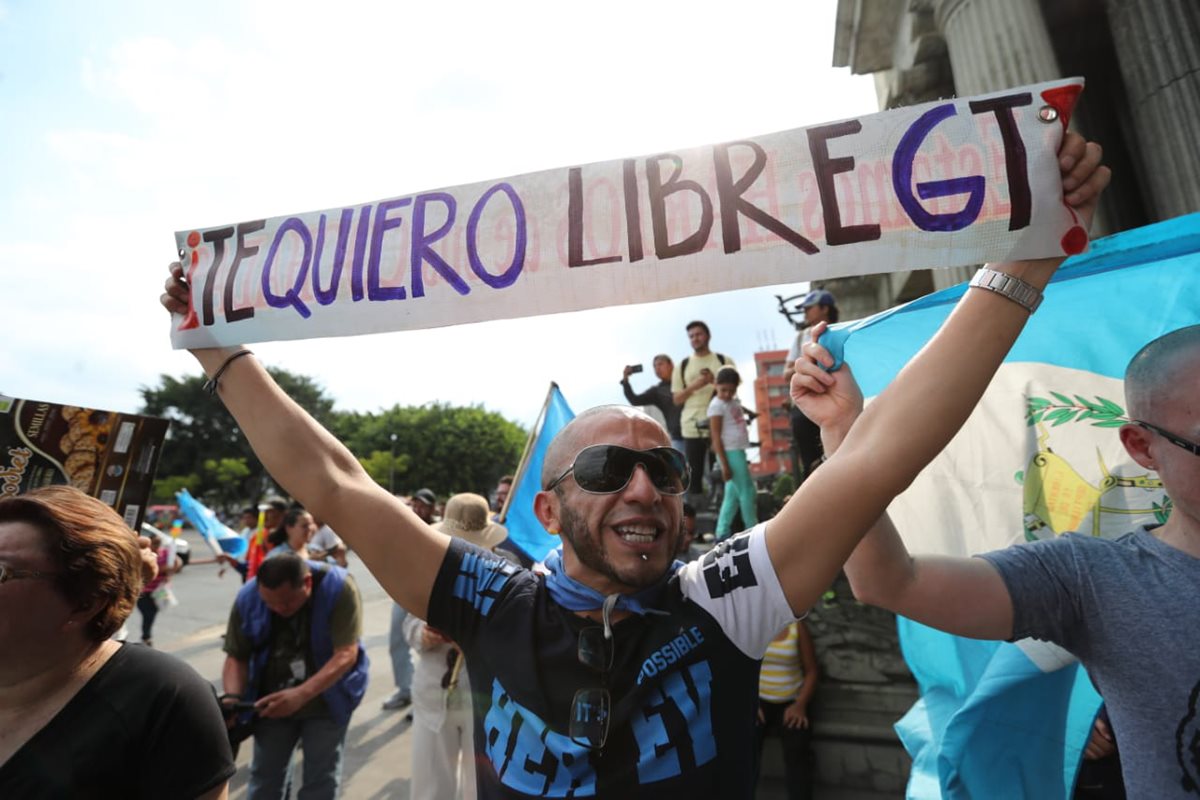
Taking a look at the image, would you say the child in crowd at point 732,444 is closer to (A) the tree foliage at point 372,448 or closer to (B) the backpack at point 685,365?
(B) the backpack at point 685,365

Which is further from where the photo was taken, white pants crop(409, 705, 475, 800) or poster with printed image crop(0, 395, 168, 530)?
white pants crop(409, 705, 475, 800)

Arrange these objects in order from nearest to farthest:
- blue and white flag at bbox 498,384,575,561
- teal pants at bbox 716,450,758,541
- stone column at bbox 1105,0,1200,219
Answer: blue and white flag at bbox 498,384,575,561 < stone column at bbox 1105,0,1200,219 < teal pants at bbox 716,450,758,541

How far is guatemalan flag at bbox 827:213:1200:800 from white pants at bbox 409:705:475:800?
2.56 metres

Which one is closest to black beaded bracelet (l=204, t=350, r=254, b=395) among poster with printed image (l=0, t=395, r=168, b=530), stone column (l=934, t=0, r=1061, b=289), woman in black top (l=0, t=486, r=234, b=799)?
woman in black top (l=0, t=486, r=234, b=799)

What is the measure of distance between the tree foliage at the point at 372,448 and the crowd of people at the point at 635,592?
44.1 meters

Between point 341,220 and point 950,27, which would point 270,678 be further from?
point 950,27

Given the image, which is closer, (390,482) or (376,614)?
(376,614)

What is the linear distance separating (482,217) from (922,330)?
191cm

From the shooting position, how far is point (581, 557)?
1.44m

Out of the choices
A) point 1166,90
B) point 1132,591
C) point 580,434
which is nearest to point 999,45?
point 1166,90

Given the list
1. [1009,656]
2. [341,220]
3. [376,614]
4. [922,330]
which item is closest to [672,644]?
[341,220]

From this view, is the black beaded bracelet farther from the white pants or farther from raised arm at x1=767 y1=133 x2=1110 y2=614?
the white pants

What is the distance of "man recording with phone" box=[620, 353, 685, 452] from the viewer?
25.2 ft

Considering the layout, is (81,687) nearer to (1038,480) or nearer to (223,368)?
(223,368)
